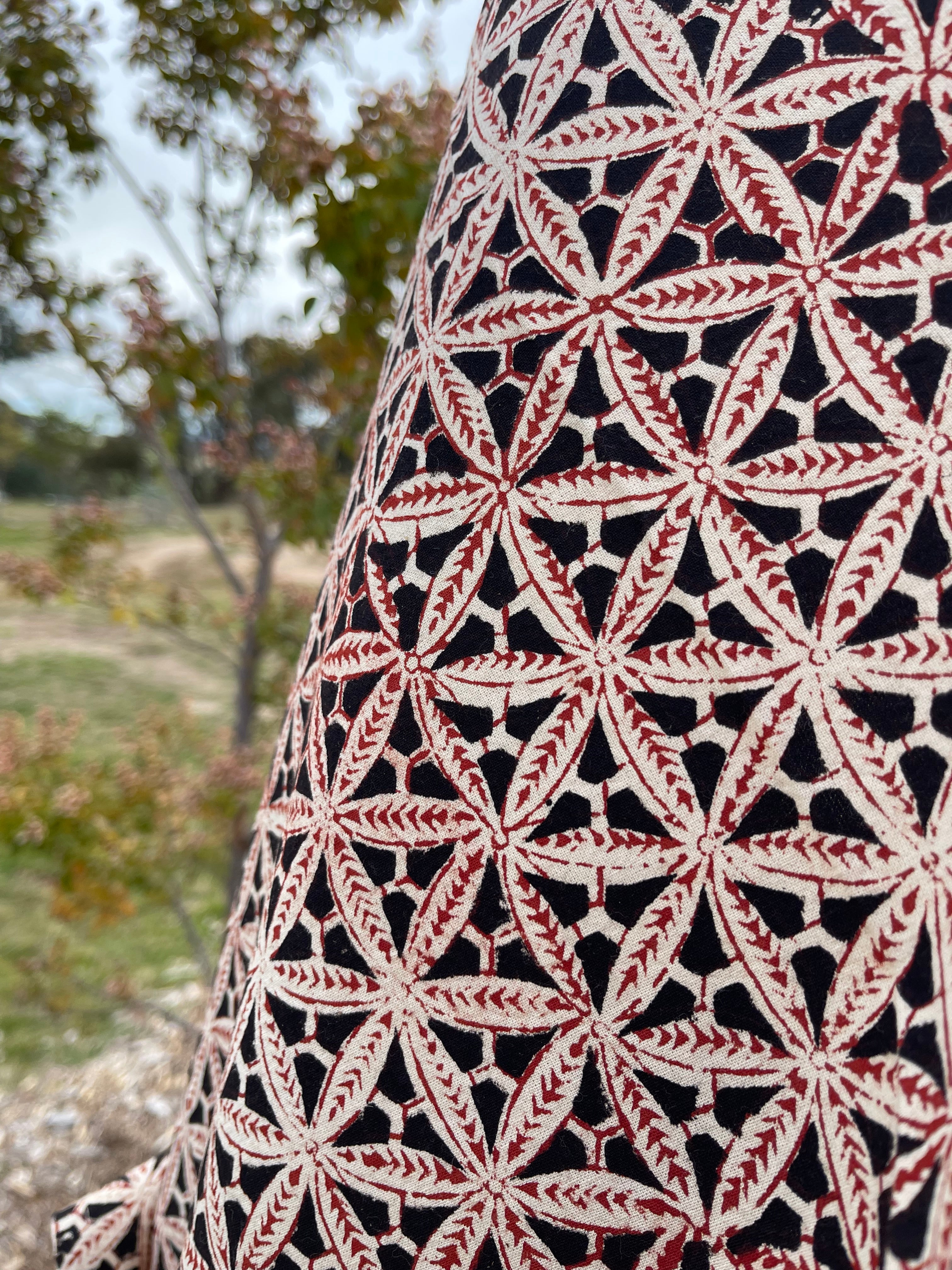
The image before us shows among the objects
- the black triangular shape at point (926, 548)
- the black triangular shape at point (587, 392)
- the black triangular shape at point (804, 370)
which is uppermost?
the black triangular shape at point (804, 370)

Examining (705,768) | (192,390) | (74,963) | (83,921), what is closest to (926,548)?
(705,768)

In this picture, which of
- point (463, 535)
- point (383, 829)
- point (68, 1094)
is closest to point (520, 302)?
point (463, 535)

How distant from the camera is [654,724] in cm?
44

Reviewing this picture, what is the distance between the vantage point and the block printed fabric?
1.32 feet

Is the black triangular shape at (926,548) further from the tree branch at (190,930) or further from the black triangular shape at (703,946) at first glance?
the tree branch at (190,930)

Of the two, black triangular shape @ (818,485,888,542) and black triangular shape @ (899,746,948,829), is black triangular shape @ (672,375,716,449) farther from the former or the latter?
black triangular shape @ (899,746,948,829)

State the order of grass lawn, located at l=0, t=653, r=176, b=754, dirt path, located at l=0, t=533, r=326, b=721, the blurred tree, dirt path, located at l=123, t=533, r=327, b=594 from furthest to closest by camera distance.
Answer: dirt path, located at l=0, t=533, r=326, b=721 < dirt path, located at l=123, t=533, r=327, b=594 < grass lawn, located at l=0, t=653, r=176, b=754 < the blurred tree

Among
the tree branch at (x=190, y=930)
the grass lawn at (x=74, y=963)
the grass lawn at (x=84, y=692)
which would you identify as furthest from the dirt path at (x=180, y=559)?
the tree branch at (x=190, y=930)

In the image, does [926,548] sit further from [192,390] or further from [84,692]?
[84,692]

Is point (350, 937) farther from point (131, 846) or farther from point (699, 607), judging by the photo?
point (131, 846)

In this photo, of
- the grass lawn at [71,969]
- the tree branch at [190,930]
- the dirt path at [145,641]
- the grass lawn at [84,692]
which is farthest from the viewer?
the dirt path at [145,641]

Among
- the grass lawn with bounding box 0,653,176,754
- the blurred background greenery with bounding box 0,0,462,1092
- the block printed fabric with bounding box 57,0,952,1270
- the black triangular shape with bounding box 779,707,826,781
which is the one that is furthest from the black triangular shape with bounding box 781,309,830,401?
the grass lawn with bounding box 0,653,176,754

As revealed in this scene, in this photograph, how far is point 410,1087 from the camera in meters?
0.46

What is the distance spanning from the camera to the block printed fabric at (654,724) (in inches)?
15.9
